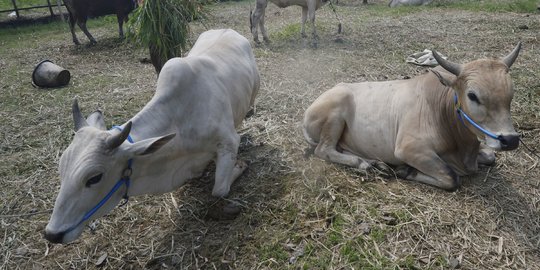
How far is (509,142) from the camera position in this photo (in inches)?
115

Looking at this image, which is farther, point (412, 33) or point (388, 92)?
point (412, 33)

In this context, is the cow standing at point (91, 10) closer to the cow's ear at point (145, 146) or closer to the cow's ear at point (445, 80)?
the cow's ear at point (145, 146)

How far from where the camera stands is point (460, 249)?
114 inches

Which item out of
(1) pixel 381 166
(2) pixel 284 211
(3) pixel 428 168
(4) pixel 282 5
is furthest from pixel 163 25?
(4) pixel 282 5

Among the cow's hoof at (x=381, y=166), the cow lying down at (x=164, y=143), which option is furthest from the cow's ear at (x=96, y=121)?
the cow's hoof at (x=381, y=166)

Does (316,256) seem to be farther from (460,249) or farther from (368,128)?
(368,128)

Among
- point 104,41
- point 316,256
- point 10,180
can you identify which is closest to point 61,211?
point 316,256

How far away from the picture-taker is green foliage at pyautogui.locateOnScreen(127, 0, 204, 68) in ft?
17.8

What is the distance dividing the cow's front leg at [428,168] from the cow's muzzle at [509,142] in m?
0.59

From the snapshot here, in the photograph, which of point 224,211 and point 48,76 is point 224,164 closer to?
point 224,211

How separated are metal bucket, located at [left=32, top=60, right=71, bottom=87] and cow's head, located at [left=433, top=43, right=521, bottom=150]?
6.75 meters

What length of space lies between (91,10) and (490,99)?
11282mm

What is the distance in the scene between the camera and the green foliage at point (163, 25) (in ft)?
17.8

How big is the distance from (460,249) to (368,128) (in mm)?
1512
